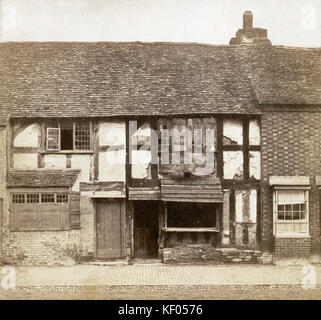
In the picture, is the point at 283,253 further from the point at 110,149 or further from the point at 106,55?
the point at 106,55

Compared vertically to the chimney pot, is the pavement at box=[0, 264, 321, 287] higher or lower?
lower

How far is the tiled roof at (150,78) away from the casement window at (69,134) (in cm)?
47

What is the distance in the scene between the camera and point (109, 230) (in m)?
17.9

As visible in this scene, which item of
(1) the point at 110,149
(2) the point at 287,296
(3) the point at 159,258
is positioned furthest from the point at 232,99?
(2) the point at 287,296

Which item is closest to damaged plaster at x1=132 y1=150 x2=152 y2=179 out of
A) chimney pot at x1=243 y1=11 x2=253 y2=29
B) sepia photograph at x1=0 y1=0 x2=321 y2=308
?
sepia photograph at x1=0 y1=0 x2=321 y2=308

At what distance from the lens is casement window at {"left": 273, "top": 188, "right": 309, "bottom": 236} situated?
17.5 meters

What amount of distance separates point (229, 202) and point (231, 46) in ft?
23.0

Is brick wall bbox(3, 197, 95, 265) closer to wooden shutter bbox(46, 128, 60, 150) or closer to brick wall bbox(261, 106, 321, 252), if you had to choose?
wooden shutter bbox(46, 128, 60, 150)

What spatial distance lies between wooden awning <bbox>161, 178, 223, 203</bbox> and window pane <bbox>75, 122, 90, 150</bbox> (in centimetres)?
319

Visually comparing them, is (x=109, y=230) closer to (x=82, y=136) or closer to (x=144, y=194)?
(x=144, y=194)

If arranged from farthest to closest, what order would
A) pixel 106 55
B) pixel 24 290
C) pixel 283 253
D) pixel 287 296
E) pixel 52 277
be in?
pixel 106 55, pixel 283 253, pixel 52 277, pixel 24 290, pixel 287 296

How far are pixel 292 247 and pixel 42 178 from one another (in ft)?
31.0

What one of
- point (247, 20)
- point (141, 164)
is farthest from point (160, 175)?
point (247, 20)

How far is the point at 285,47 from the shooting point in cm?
2016
